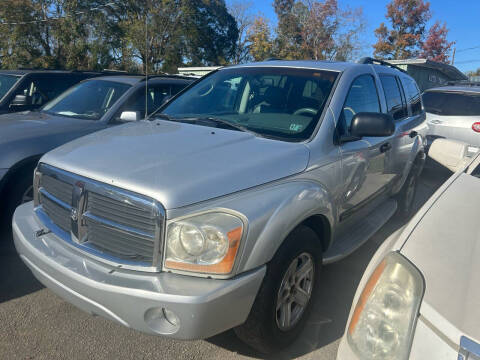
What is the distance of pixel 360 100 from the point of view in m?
3.36

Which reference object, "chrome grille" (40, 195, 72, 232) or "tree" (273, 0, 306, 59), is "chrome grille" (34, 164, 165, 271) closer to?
"chrome grille" (40, 195, 72, 232)

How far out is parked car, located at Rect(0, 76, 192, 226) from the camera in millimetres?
3529

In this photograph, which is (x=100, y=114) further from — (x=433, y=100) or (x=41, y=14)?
(x=41, y=14)

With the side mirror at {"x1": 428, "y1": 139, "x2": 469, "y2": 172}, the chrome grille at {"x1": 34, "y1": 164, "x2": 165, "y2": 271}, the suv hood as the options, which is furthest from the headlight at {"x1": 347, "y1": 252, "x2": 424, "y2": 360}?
the side mirror at {"x1": 428, "y1": 139, "x2": 469, "y2": 172}

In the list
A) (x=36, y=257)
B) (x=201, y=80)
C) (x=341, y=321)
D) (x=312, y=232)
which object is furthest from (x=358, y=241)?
(x=36, y=257)

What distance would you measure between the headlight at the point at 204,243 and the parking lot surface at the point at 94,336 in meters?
0.75

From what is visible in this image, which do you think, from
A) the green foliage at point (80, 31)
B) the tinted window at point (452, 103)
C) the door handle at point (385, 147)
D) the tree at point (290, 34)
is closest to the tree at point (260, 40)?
the tree at point (290, 34)

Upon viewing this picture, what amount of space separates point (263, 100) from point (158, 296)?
193 centimetres

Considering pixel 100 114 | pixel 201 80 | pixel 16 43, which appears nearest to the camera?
pixel 201 80

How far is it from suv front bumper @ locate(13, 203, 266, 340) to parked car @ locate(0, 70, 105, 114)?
4.20 m

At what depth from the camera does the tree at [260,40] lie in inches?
1139

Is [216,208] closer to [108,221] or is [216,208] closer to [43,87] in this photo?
[108,221]

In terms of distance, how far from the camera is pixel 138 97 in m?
4.85

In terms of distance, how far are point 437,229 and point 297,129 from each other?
1253 millimetres
